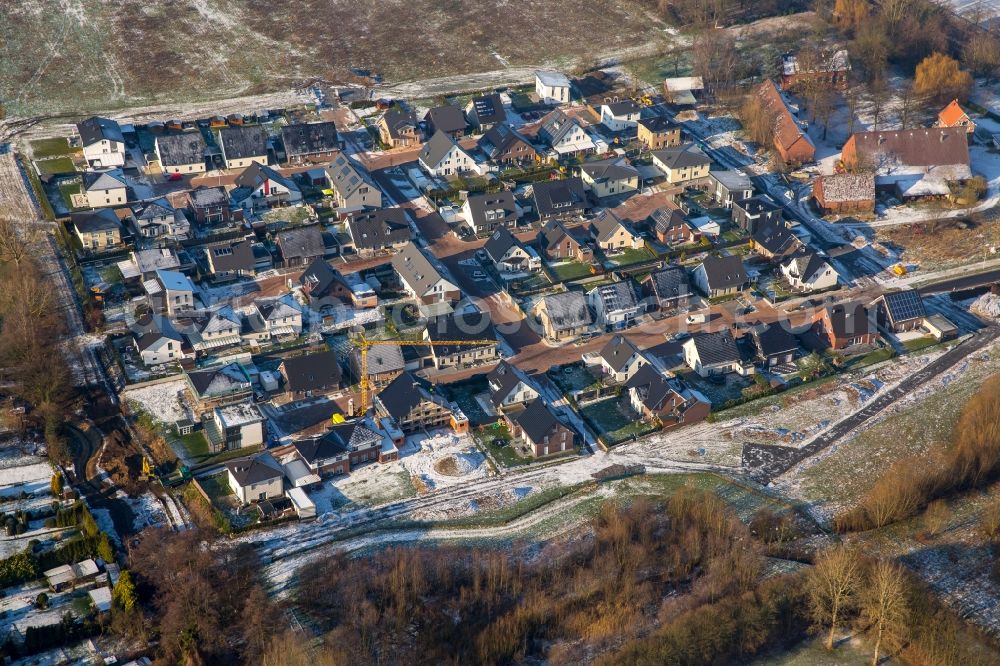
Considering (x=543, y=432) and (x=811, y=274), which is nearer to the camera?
(x=543, y=432)

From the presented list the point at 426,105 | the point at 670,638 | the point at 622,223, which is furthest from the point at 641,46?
the point at 670,638

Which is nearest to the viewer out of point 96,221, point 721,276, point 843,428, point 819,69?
point 843,428

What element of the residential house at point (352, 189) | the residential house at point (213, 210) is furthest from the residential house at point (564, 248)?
the residential house at point (213, 210)

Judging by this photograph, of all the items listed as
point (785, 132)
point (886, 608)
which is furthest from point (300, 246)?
point (886, 608)

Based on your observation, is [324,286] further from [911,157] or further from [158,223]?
[911,157]

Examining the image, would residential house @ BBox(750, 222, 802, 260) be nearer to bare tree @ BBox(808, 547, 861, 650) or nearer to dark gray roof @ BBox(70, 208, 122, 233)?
bare tree @ BBox(808, 547, 861, 650)

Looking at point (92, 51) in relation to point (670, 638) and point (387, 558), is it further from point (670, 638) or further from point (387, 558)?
point (670, 638)
